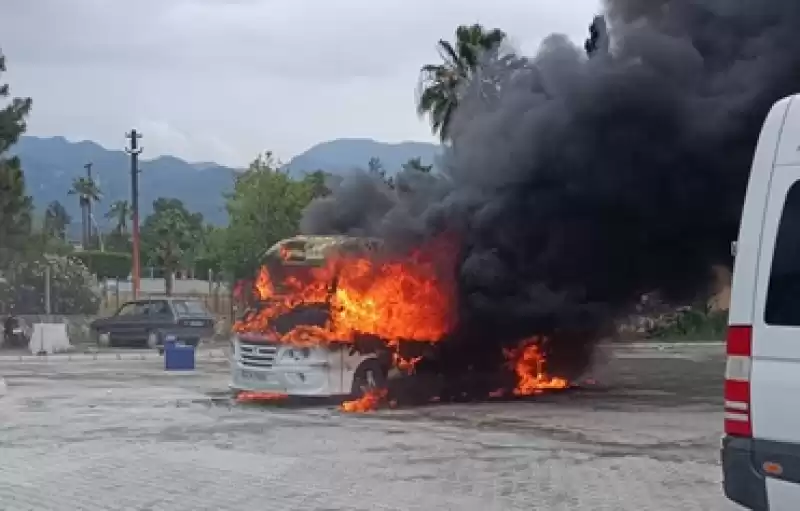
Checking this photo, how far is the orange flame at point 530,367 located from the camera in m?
16.6

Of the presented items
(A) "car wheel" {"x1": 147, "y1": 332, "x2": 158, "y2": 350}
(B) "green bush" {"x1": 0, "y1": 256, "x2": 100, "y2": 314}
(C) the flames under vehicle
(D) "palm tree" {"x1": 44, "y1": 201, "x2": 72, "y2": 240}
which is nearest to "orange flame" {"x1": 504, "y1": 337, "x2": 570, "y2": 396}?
(C) the flames under vehicle

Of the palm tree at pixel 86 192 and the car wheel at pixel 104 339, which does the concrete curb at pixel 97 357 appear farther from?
the palm tree at pixel 86 192

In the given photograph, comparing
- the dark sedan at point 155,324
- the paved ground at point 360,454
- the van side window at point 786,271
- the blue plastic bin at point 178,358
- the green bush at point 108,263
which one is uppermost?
the green bush at point 108,263

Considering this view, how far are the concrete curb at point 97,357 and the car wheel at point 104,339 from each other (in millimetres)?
3131

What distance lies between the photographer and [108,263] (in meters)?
58.7

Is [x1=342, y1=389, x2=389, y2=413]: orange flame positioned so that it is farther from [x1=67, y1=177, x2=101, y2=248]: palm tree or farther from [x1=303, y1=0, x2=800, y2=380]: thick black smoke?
[x1=67, y1=177, x2=101, y2=248]: palm tree

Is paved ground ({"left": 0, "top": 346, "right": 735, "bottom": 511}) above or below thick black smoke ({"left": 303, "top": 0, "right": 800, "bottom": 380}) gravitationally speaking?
below

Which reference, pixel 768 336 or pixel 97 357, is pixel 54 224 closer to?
pixel 97 357

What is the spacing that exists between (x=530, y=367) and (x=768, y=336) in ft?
39.0

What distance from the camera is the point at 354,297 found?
15406 mm

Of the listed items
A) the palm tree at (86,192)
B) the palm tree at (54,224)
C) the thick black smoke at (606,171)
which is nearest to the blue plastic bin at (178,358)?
the thick black smoke at (606,171)

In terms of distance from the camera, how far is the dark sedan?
32.1 metres

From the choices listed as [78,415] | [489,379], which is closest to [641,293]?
[489,379]

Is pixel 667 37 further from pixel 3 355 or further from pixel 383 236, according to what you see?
pixel 3 355
